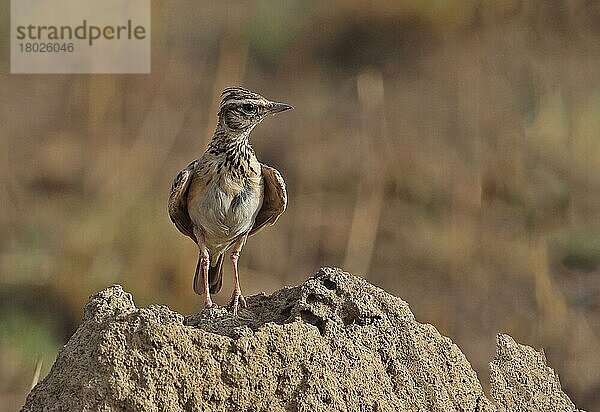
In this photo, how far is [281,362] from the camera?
249cm

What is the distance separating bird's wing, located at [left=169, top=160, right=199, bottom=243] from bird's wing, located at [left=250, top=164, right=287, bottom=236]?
0.77 ft

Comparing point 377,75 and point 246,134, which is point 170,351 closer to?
point 246,134

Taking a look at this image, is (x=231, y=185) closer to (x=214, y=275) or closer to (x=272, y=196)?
(x=272, y=196)

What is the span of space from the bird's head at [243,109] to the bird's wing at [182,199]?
0.21 metres

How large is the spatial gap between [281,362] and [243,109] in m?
1.35

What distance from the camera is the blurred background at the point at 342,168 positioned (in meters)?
6.44

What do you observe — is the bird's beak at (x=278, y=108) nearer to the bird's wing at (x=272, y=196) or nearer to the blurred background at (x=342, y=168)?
the bird's wing at (x=272, y=196)

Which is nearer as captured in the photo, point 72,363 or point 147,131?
point 72,363

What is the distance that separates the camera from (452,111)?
6.71 m

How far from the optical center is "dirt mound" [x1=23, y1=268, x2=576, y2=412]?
2.34m

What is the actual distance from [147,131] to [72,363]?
4151 mm

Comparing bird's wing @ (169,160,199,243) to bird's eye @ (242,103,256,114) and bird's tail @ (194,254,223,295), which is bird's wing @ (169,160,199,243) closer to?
bird's tail @ (194,254,223,295)

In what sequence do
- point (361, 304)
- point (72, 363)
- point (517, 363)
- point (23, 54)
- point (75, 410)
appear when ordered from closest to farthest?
point (75, 410)
point (72, 363)
point (361, 304)
point (517, 363)
point (23, 54)

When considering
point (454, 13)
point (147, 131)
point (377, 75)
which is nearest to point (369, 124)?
point (377, 75)
